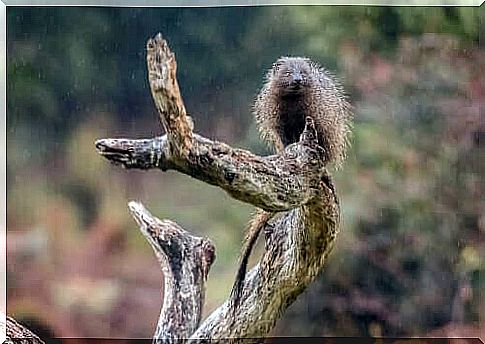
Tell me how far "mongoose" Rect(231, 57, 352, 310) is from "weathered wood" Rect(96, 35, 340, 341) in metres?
0.04

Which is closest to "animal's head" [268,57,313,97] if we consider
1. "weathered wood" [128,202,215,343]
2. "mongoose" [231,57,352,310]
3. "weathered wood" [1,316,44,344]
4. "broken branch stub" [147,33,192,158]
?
"mongoose" [231,57,352,310]

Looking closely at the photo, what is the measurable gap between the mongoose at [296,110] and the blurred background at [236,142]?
0.13 ft

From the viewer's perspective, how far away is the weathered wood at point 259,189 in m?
2.54

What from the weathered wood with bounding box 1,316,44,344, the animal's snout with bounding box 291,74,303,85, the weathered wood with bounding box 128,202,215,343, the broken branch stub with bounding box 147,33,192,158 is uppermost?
the animal's snout with bounding box 291,74,303,85

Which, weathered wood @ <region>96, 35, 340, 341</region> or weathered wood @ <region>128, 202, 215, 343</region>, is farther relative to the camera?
weathered wood @ <region>128, 202, 215, 343</region>

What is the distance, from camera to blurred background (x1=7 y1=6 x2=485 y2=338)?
115 inches

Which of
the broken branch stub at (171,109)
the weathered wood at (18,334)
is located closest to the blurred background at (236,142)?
the weathered wood at (18,334)

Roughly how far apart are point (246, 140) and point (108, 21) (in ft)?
2.20

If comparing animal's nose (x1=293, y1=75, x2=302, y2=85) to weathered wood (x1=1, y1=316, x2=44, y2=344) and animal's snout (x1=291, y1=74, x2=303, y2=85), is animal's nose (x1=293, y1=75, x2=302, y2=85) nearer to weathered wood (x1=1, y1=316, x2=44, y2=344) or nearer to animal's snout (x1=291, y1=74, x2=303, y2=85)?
animal's snout (x1=291, y1=74, x2=303, y2=85)

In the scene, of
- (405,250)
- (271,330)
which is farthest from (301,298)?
(405,250)

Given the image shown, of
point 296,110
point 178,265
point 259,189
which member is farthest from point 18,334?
point 296,110

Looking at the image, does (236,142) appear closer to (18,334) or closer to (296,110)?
(296,110)

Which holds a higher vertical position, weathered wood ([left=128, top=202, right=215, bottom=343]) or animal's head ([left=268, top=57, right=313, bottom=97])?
animal's head ([left=268, top=57, right=313, bottom=97])

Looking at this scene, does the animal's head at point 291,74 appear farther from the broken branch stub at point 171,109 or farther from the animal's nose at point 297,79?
the broken branch stub at point 171,109
